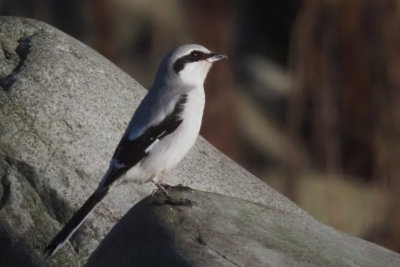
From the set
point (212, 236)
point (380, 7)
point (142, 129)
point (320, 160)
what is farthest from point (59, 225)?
point (320, 160)

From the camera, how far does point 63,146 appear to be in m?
9.55

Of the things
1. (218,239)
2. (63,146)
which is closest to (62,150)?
(63,146)

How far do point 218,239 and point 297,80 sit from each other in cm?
337

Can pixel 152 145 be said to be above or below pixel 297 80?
above

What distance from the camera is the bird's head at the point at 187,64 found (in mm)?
9297

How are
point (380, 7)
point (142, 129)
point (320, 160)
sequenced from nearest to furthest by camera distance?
point (142, 129) < point (380, 7) < point (320, 160)

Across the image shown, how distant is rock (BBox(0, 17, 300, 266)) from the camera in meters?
9.28

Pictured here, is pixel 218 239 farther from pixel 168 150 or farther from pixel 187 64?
pixel 187 64

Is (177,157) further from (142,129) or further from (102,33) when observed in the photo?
(102,33)

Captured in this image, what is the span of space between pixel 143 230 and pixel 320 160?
8.05 m

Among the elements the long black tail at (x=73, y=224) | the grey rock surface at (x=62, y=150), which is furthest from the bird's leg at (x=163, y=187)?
the grey rock surface at (x=62, y=150)

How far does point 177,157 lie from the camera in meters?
8.93

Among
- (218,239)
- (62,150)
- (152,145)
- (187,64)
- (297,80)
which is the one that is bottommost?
(297,80)

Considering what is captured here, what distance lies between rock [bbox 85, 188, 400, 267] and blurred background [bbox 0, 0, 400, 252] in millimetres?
1993
